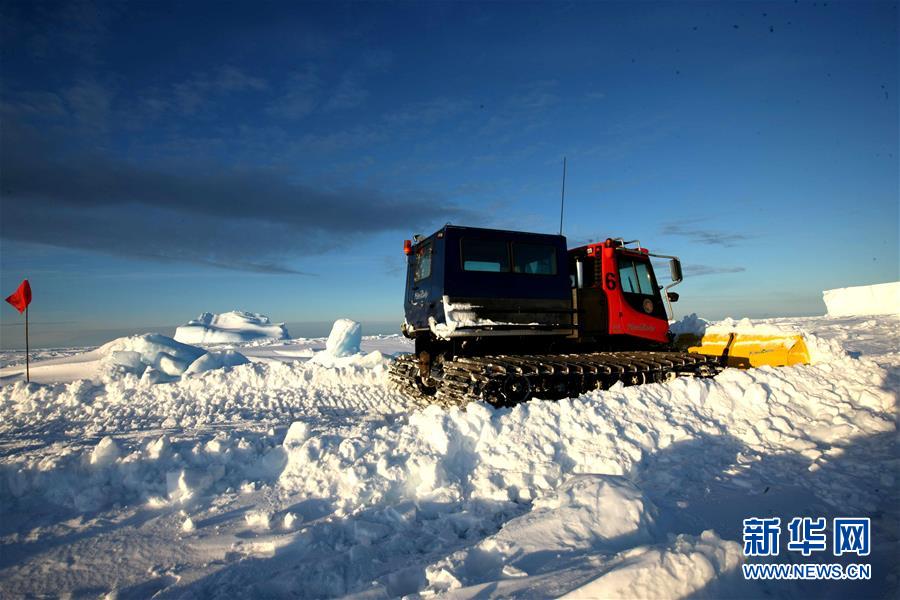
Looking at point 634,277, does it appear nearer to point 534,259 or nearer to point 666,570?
point 534,259

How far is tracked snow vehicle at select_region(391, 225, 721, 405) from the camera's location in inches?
273

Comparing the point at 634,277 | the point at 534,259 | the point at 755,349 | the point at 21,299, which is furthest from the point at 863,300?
the point at 21,299

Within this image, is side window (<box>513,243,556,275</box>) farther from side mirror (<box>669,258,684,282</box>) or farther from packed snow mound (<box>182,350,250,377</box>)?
packed snow mound (<box>182,350,250,377</box>)

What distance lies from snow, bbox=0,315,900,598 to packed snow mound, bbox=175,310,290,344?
4204cm

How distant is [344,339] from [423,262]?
44.2 feet

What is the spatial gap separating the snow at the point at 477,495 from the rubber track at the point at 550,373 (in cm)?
70

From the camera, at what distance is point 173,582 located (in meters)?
3.09

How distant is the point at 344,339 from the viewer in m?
20.8

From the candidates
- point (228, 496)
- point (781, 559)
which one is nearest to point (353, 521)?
point (228, 496)

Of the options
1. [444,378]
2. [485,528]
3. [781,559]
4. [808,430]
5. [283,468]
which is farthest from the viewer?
[444,378]

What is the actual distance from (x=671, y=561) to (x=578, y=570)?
0.52 m

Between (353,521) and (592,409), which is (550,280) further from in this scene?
(353,521)

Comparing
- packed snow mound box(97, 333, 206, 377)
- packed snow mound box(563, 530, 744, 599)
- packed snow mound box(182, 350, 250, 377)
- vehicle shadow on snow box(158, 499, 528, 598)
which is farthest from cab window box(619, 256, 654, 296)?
packed snow mound box(97, 333, 206, 377)

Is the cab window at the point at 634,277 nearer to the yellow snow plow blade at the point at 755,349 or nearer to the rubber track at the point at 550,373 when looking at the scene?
the rubber track at the point at 550,373
